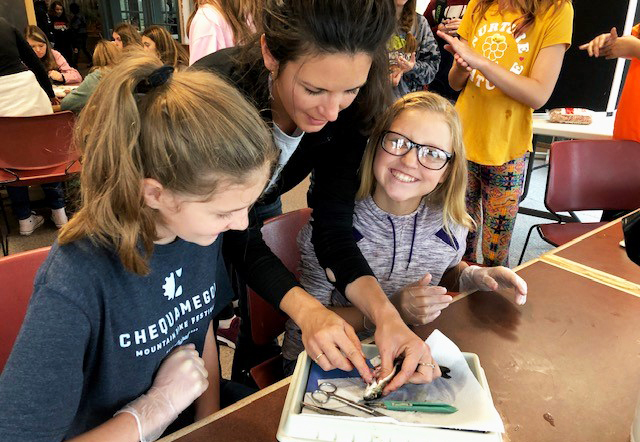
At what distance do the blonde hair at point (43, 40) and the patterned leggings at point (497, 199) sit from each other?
13.1 ft

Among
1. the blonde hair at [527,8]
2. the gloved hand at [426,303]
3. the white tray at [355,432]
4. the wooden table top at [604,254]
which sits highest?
the blonde hair at [527,8]

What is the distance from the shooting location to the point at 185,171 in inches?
28.7

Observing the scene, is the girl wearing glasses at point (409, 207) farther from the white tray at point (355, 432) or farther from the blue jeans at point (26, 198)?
the blue jeans at point (26, 198)

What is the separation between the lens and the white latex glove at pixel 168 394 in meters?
0.76

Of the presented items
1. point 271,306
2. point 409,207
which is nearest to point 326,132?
point 409,207

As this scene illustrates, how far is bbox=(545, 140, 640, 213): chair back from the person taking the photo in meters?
2.06

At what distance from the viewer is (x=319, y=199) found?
1.20 metres

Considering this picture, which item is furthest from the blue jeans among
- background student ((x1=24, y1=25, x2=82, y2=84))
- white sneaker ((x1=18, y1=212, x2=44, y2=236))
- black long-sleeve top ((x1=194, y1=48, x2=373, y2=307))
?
black long-sleeve top ((x1=194, y1=48, x2=373, y2=307))

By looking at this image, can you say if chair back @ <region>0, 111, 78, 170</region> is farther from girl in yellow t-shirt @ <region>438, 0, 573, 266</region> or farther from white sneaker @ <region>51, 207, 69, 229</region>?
girl in yellow t-shirt @ <region>438, 0, 573, 266</region>

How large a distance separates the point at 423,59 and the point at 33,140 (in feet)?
6.94

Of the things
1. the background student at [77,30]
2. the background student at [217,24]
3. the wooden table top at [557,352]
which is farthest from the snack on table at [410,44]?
the background student at [77,30]

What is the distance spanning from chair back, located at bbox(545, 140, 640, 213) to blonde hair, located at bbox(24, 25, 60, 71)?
4282mm

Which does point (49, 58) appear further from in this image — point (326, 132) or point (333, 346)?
point (333, 346)

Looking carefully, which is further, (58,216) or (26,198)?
(58,216)
